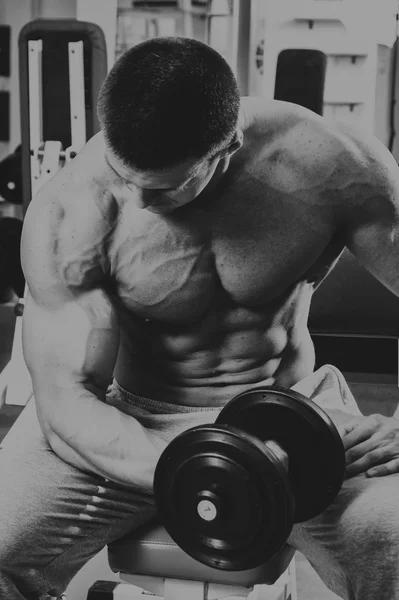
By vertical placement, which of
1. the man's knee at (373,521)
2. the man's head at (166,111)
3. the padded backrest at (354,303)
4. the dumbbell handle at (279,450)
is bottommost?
the padded backrest at (354,303)

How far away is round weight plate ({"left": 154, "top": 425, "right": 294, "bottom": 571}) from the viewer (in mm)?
1066

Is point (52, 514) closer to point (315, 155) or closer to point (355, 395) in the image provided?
point (315, 155)

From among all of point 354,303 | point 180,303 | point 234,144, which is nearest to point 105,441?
point 180,303

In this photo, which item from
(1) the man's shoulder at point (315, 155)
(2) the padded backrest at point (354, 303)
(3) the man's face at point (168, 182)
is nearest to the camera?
(3) the man's face at point (168, 182)

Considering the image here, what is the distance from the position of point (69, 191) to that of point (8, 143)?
3.57m

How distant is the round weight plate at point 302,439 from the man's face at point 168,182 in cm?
30

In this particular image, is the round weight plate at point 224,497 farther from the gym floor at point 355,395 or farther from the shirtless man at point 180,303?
the gym floor at point 355,395

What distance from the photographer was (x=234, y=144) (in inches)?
50.2

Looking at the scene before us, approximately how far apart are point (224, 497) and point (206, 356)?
16.6 inches

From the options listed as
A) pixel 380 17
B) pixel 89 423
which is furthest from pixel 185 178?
pixel 380 17

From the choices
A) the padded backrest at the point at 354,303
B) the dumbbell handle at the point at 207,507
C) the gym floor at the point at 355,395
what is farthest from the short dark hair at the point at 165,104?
the gym floor at the point at 355,395

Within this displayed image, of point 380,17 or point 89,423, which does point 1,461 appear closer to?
point 89,423

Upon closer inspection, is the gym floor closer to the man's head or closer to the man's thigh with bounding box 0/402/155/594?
the man's thigh with bounding box 0/402/155/594

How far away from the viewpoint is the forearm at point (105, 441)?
130 cm
